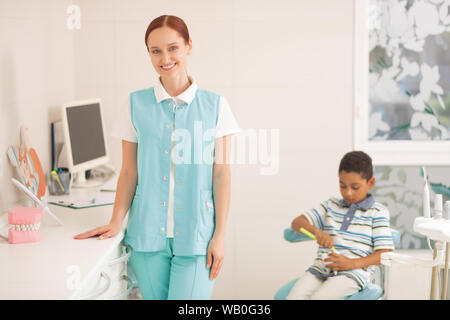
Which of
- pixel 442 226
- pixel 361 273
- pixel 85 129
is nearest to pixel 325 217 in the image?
pixel 361 273

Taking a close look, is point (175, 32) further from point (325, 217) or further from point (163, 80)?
point (325, 217)

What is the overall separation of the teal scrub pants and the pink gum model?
28cm

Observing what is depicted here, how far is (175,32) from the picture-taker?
4.35ft

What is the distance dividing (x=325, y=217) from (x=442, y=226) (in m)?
0.48

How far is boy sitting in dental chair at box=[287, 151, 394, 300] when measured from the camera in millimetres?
1843

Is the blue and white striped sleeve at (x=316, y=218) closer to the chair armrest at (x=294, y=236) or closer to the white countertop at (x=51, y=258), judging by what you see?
the chair armrest at (x=294, y=236)

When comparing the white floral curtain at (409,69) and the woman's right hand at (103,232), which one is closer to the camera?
the woman's right hand at (103,232)

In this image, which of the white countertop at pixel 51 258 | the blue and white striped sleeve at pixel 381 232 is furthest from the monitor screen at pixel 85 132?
the blue and white striped sleeve at pixel 381 232

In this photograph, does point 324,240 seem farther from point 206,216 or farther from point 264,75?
point 264,75

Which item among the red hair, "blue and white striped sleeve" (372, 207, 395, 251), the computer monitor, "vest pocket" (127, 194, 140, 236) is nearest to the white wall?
the computer monitor

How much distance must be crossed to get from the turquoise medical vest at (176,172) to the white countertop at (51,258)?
127 millimetres

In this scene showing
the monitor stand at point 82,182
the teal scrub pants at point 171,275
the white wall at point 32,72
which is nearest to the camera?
the teal scrub pants at point 171,275

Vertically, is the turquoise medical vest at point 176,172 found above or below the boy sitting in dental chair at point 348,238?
above

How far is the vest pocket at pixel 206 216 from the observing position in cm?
143
